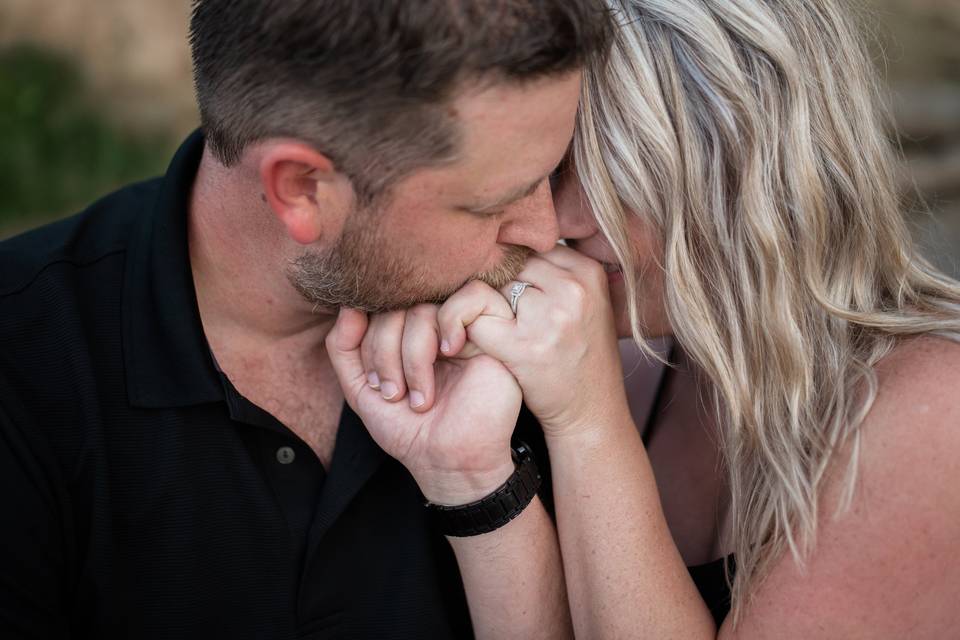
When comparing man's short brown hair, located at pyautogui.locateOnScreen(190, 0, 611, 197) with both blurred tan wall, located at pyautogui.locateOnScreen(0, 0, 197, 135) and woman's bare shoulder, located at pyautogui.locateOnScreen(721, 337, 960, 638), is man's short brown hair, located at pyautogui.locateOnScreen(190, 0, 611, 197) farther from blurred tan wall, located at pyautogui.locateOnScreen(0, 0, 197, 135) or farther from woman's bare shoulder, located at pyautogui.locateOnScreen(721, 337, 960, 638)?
blurred tan wall, located at pyautogui.locateOnScreen(0, 0, 197, 135)

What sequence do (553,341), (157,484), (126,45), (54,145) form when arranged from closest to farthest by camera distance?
1. (157,484)
2. (553,341)
3. (54,145)
4. (126,45)

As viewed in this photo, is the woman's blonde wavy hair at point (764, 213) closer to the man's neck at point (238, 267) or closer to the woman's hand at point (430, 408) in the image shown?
the woman's hand at point (430, 408)

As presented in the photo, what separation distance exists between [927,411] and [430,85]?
48.4 inches

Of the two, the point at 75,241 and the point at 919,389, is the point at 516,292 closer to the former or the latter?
the point at 919,389

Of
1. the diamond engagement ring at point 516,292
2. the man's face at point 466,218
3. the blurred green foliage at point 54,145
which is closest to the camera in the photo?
the man's face at point 466,218

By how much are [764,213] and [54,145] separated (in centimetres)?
436

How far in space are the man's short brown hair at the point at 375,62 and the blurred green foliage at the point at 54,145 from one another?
11.4 feet

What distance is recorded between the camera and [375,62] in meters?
1.92

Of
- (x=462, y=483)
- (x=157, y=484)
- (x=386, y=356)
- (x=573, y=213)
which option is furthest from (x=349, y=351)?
(x=573, y=213)

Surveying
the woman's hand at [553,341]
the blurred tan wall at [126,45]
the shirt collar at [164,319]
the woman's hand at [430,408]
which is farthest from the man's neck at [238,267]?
the blurred tan wall at [126,45]

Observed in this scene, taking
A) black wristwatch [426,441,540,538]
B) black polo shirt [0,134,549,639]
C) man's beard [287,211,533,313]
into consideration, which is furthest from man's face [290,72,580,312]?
black wristwatch [426,441,540,538]

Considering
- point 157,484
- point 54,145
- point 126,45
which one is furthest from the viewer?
point 126,45

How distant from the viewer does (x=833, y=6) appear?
232 cm

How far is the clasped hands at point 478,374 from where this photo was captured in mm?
2277
